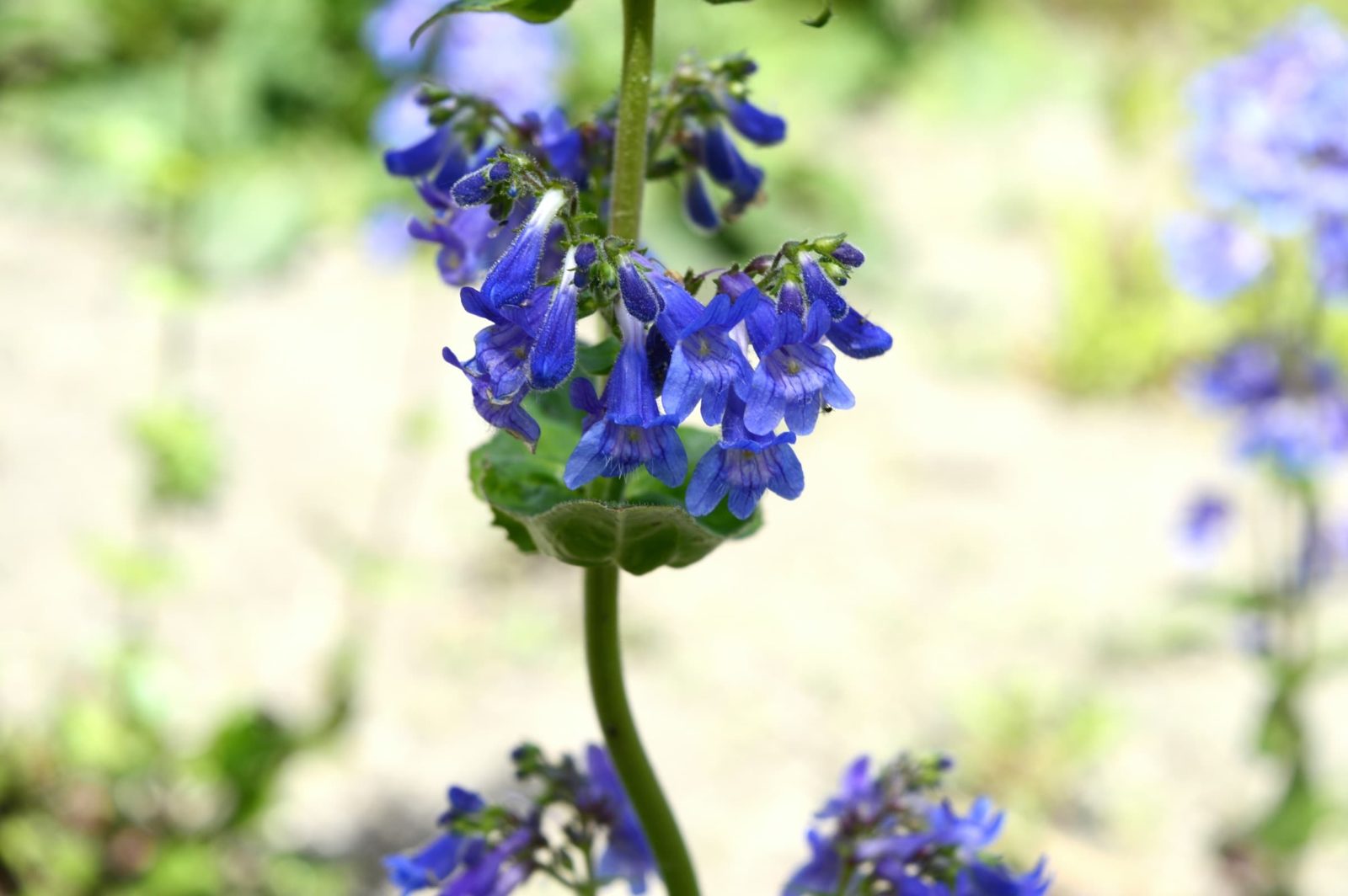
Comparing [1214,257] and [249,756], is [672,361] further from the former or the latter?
[1214,257]

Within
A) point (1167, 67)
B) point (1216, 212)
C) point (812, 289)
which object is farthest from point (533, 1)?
point (1167, 67)

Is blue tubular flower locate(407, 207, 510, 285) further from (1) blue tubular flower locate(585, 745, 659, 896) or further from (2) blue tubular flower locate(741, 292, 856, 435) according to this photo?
(1) blue tubular flower locate(585, 745, 659, 896)

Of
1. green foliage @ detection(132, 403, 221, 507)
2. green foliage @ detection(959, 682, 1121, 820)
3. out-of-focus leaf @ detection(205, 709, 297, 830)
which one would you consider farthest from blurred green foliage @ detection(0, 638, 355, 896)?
green foliage @ detection(959, 682, 1121, 820)

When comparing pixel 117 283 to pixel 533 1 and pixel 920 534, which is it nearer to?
pixel 920 534

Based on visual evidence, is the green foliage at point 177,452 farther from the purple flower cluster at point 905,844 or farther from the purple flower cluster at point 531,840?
the purple flower cluster at point 905,844

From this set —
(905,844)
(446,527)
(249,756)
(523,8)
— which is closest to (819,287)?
(523,8)
